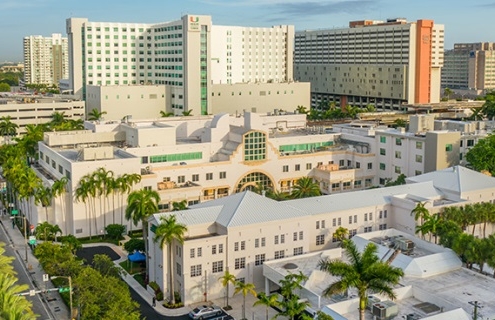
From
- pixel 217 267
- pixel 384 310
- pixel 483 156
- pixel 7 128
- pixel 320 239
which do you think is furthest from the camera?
pixel 7 128

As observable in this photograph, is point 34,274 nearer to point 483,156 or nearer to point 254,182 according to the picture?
point 254,182

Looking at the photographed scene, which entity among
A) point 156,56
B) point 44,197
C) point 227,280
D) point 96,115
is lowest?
point 227,280

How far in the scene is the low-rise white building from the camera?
62.5 m

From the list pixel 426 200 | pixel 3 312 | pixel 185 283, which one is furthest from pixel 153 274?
pixel 426 200

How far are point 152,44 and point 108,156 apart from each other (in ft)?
330

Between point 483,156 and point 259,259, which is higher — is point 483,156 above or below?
above

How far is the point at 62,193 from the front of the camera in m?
83.8

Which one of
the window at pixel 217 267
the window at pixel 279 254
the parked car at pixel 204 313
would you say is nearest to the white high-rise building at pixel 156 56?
the window at pixel 279 254

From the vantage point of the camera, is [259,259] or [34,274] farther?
[34,274]

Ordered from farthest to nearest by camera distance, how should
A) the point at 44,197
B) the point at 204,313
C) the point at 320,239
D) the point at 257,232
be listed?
the point at 44,197 → the point at 320,239 → the point at 257,232 → the point at 204,313

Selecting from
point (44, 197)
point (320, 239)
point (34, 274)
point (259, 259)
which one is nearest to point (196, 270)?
point (259, 259)

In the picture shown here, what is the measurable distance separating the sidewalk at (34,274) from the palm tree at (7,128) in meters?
58.7

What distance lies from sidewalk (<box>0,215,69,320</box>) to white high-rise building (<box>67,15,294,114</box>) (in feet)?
257

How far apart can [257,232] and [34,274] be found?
26.0 m
